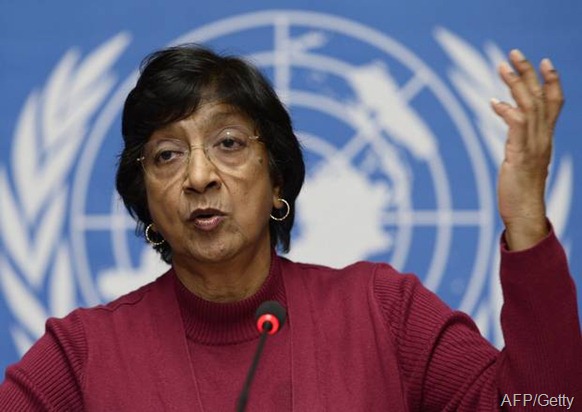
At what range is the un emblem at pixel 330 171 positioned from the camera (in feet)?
8.58

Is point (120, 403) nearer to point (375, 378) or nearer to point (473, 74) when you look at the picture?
point (375, 378)

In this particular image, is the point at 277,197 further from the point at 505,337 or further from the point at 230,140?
the point at 505,337

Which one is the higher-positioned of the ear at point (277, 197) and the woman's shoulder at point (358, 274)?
the ear at point (277, 197)

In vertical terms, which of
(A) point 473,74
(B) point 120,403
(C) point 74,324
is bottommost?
(B) point 120,403

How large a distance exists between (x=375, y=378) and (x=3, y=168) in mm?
1237

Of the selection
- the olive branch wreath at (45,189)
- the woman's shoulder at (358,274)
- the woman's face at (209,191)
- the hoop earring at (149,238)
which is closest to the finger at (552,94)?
the woman's shoulder at (358,274)

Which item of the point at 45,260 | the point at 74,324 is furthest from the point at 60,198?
the point at 74,324

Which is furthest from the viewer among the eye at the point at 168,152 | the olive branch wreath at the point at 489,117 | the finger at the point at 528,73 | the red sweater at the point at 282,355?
the olive branch wreath at the point at 489,117

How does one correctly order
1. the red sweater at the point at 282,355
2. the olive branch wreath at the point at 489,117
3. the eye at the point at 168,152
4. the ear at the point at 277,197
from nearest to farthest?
the red sweater at the point at 282,355
the eye at the point at 168,152
the ear at the point at 277,197
the olive branch wreath at the point at 489,117

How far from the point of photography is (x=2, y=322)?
2.64 metres

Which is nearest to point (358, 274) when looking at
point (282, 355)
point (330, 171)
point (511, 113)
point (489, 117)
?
point (282, 355)

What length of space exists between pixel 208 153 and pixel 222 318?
0.31m

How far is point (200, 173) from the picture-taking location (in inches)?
72.9

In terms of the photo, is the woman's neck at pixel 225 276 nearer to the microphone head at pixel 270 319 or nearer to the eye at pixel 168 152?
the eye at pixel 168 152
